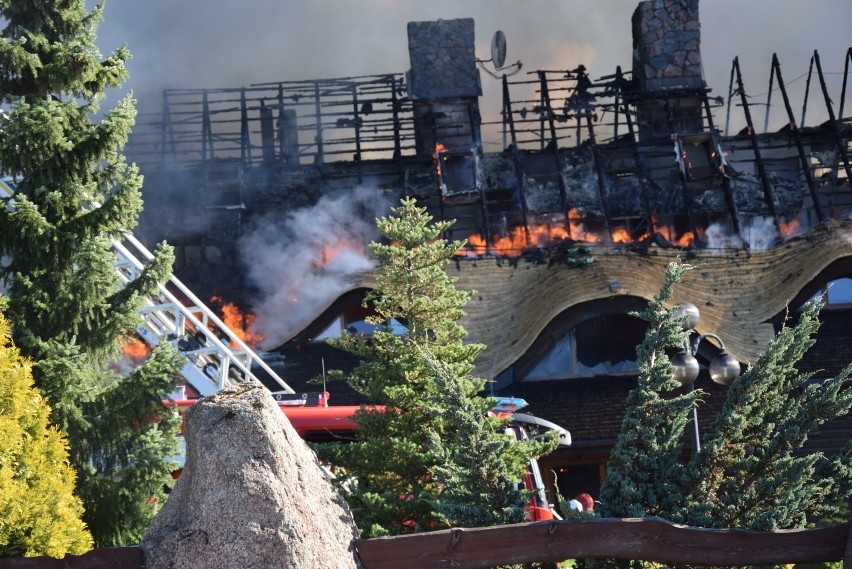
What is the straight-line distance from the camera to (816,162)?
97.2ft

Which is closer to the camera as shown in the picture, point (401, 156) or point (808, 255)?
point (808, 255)

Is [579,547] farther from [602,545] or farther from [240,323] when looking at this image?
[240,323]

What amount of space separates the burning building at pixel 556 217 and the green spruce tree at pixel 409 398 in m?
9.06

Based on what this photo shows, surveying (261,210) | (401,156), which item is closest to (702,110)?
(401,156)

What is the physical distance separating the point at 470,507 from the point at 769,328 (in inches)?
624

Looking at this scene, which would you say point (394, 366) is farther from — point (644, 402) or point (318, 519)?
point (318, 519)

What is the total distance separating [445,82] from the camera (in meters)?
29.3

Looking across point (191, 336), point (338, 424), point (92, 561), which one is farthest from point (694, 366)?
point (191, 336)

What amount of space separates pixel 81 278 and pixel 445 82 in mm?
18142

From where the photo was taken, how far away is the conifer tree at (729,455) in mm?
10852

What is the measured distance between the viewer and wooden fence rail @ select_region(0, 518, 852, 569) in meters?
9.45

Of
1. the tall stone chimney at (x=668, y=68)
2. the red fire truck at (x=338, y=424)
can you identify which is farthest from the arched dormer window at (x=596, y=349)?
the red fire truck at (x=338, y=424)

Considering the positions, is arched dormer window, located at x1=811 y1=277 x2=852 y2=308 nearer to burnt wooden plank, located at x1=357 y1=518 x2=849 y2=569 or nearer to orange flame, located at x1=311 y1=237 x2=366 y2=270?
orange flame, located at x1=311 y1=237 x2=366 y2=270

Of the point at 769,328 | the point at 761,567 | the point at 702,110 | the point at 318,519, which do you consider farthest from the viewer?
the point at 702,110
